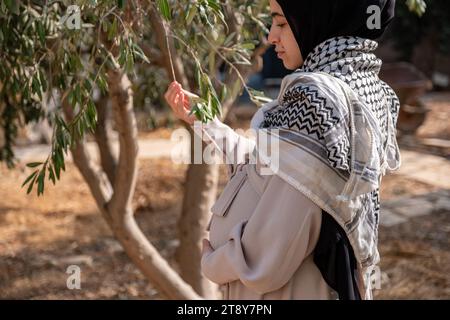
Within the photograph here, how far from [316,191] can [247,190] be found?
26 cm

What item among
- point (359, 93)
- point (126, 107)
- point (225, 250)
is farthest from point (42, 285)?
point (359, 93)

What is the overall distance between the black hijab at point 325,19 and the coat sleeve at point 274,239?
0.41m

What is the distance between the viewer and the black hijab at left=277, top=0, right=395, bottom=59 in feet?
6.26

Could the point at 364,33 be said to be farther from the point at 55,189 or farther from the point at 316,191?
the point at 55,189

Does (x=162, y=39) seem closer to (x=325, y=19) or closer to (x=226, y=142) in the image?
(x=226, y=142)

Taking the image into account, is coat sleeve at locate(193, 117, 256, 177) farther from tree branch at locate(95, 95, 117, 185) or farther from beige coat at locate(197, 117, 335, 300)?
tree branch at locate(95, 95, 117, 185)

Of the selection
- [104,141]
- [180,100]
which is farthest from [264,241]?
[104,141]

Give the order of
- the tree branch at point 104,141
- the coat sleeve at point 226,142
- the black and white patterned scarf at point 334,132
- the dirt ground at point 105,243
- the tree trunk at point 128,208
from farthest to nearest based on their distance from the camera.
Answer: the dirt ground at point 105,243 → the tree branch at point 104,141 → the tree trunk at point 128,208 → the coat sleeve at point 226,142 → the black and white patterned scarf at point 334,132

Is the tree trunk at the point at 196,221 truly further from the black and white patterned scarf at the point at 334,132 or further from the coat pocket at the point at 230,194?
the black and white patterned scarf at the point at 334,132

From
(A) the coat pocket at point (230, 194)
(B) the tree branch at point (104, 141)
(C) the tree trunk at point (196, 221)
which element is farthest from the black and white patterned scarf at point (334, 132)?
(B) the tree branch at point (104, 141)

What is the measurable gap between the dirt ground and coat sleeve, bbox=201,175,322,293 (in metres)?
2.88

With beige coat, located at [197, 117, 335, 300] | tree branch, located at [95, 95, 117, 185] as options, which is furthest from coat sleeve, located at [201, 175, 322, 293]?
tree branch, located at [95, 95, 117, 185]

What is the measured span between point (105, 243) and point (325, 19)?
4466 millimetres

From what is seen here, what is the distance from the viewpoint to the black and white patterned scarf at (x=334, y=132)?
1.84 metres
